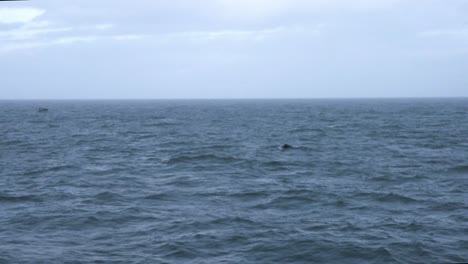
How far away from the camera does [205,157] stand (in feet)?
113

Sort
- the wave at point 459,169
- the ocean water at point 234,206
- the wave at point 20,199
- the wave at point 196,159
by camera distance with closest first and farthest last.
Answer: the ocean water at point 234,206 → the wave at point 20,199 → the wave at point 459,169 → the wave at point 196,159

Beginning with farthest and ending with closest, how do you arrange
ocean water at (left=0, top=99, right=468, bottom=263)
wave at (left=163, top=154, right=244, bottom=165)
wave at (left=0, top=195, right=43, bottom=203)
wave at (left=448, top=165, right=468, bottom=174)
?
wave at (left=163, top=154, right=244, bottom=165), wave at (left=448, top=165, right=468, bottom=174), wave at (left=0, top=195, right=43, bottom=203), ocean water at (left=0, top=99, right=468, bottom=263)

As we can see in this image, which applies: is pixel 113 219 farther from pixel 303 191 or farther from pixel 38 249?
pixel 303 191

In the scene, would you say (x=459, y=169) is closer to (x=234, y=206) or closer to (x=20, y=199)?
(x=234, y=206)

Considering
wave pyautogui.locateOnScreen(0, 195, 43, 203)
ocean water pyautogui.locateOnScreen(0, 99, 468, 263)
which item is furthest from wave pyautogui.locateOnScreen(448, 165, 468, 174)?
wave pyautogui.locateOnScreen(0, 195, 43, 203)

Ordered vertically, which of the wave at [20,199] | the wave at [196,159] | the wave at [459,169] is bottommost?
the wave at [20,199]

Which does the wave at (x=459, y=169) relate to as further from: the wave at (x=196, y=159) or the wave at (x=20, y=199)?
the wave at (x=20, y=199)

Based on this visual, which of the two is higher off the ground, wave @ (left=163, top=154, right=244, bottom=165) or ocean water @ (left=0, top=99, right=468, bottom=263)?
wave @ (left=163, top=154, right=244, bottom=165)

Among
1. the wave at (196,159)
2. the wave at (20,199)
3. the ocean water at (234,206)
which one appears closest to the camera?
the ocean water at (234,206)

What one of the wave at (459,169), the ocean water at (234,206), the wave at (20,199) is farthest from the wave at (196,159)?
the wave at (459,169)

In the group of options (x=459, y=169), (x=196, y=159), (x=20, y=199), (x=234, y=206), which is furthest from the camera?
(x=196, y=159)

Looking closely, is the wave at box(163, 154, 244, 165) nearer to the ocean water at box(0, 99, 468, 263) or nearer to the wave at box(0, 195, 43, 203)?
the ocean water at box(0, 99, 468, 263)

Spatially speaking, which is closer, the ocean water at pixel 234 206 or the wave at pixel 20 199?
the ocean water at pixel 234 206

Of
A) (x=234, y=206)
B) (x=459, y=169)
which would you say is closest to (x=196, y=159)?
(x=234, y=206)
